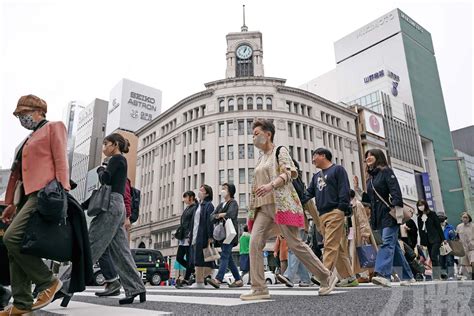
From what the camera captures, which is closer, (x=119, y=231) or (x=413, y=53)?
(x=119, y=231)

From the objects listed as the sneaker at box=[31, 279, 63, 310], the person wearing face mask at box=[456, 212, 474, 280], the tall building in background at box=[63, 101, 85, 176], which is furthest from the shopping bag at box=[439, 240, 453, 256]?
the tall building in background at box=[63, 101, 85, 176]

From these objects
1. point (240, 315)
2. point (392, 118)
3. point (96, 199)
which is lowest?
point (240, 315)

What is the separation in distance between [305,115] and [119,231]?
39140mm

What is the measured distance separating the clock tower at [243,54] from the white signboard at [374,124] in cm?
1706

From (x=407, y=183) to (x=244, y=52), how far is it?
31458 mm

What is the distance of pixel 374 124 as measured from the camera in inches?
1994

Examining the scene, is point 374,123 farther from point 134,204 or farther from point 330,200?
point 134,204

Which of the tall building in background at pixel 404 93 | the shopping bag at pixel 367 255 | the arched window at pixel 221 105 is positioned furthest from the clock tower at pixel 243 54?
the shopping bag at pixel 367 255

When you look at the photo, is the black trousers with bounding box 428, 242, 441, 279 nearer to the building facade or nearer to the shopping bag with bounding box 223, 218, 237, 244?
the shopping bag with bounding box 223, 218, 237, 244

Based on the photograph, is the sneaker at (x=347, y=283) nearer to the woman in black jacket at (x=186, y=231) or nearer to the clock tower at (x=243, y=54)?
the woman in black jacket at (x=186, y=231)

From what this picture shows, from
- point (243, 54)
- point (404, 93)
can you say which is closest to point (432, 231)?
point (243, 54)

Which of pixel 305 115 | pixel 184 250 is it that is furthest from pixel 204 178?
pixel 184 250

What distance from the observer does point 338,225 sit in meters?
4.39

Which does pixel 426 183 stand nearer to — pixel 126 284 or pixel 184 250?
pixel 184 250
